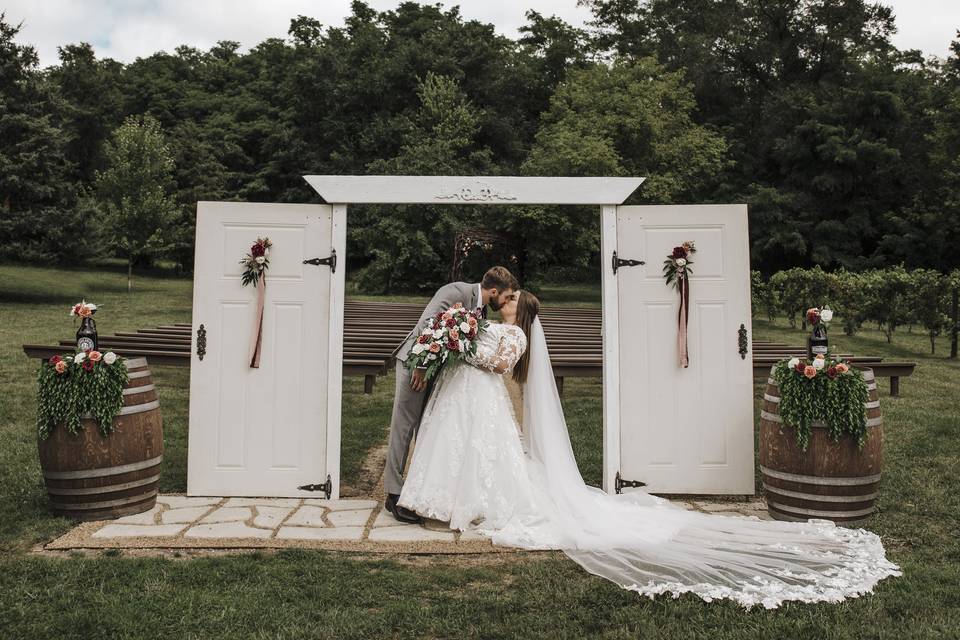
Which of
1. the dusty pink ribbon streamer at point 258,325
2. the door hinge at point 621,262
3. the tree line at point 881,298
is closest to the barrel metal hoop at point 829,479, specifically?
the door hinge at point 621,262

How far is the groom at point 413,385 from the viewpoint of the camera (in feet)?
17.9

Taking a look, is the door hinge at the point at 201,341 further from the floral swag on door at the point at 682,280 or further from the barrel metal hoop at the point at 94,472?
the floral swag on door at the point at 682,280

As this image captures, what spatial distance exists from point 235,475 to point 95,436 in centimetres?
112

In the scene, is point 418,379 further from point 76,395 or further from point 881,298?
point 881,298

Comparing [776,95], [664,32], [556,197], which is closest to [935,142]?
[776,95]

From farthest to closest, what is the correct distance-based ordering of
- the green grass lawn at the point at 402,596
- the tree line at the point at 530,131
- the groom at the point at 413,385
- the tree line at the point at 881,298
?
the tree line at the point at 530,131 → the tree line at the point at 881,298 → the groom at the point at 413,385 → the green grass lawn at the point at 402,596

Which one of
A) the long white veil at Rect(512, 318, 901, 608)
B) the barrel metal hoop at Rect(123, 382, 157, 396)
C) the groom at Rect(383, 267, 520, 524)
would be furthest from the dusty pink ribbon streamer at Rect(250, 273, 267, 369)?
the long white veil at Rect(512, 318, 901, 608)

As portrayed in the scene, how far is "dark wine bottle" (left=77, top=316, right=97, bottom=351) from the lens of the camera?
517cm

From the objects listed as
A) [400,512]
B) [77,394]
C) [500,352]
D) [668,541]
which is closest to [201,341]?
[77,394]

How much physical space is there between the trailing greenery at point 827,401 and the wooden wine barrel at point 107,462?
4216 millimetres

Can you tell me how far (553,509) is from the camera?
17.0ft

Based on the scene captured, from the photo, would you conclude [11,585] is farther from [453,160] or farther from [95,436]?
[453,160]

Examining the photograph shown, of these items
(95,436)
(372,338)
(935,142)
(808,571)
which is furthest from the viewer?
(935,142)

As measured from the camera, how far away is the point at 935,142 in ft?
98.3
